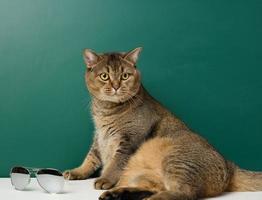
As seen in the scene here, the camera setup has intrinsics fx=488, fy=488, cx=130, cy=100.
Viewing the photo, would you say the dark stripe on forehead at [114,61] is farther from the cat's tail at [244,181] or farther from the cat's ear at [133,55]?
the cat's tail at [244,181]

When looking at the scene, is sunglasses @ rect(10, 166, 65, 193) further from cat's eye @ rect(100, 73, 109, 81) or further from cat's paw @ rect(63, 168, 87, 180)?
cat's eye @ rect(100, 73, 109, 81)

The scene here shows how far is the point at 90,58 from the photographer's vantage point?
97.5 inches

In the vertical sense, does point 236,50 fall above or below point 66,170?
above

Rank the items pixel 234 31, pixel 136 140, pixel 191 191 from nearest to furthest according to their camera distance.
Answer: pixel 191 191 < pixel 136 140 < pixel 234 31

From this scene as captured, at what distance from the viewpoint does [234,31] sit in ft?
9.07

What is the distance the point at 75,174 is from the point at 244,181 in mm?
859

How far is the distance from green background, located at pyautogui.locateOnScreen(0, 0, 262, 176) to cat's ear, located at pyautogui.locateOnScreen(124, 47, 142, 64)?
0.23m

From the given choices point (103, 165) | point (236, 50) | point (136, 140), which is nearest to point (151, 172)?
point (136, 140)

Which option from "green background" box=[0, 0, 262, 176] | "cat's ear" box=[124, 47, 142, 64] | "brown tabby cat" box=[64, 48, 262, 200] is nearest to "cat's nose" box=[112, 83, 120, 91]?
"brown tabby cat" box=[64, 48, 262, 200]

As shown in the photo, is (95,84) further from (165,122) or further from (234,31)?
(234,31)

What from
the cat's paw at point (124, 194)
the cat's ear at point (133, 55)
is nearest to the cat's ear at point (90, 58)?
the cat's ear at point (133, 55)

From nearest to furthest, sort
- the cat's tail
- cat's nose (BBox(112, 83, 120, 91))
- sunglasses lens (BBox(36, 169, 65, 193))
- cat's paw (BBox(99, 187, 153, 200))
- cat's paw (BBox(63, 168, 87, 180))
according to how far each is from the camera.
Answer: cat's paw (BBox(99, 187, 153, 200)) → sunglasses lens (BBox(36, 169, 65, 193)) → the cat's tail → cat's nose (BBox(112, 83, 120, 91)) → cat's paw (BBox(63, 168, 87, 180))

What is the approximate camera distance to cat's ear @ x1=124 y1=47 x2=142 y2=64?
2484 mm

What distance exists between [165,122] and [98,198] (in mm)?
589
